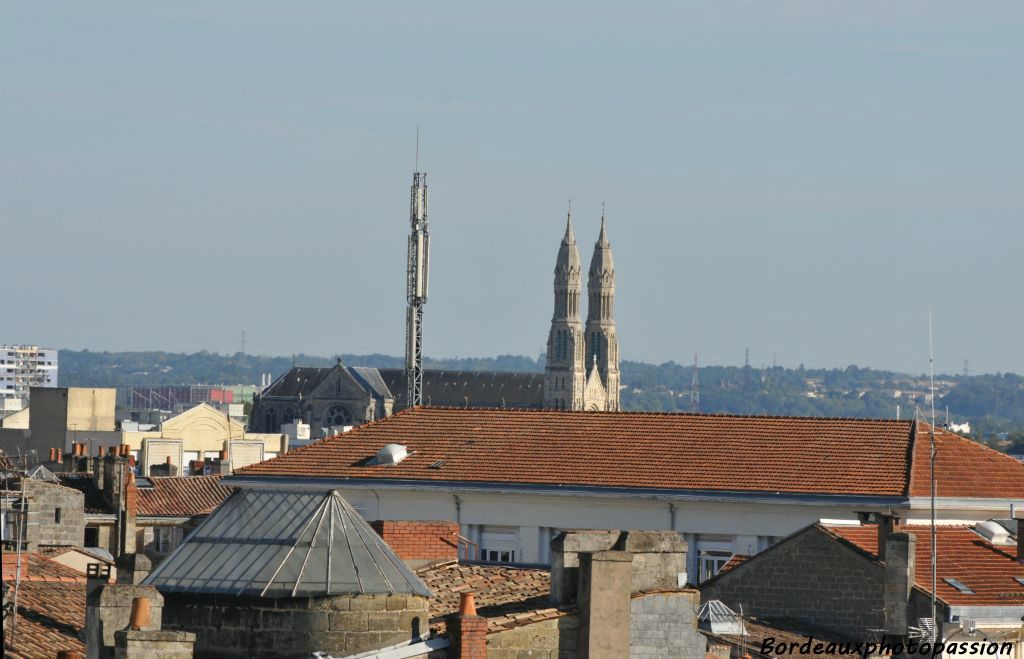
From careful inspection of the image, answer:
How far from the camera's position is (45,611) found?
23.2 m

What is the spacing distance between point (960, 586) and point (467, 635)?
13416mm

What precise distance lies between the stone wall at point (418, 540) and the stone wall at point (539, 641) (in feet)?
21.7

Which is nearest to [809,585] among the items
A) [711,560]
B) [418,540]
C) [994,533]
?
[994,533]

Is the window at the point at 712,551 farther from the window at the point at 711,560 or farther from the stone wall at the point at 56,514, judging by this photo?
the stone wall at the point at 56,514

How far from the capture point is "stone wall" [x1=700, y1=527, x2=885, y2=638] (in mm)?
28359

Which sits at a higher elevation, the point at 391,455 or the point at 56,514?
the point at 391,455

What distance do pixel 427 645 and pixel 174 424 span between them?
116 metres

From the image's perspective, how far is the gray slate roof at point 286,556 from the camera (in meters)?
16.1

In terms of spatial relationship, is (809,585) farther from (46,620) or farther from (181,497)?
(181,497)

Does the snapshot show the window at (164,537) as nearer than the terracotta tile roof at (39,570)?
No

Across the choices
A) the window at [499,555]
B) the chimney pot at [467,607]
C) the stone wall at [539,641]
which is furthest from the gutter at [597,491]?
the chimney pot at [467,607]

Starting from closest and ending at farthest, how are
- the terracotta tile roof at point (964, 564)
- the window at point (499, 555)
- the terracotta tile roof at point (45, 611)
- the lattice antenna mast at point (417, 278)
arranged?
the terracotta tile roof at point (45, 611)
the terracotta tile roof at point (964, 564)
the window at point (499, 555)
the lattice antenna mast at point (417, 278)

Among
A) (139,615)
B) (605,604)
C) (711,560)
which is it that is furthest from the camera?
(711,560)

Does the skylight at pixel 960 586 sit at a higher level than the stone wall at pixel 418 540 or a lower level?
lower
